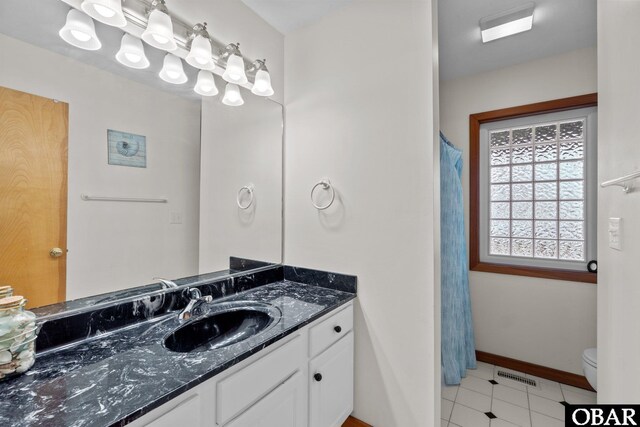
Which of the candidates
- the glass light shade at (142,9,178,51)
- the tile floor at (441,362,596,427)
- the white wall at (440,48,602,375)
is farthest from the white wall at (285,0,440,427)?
the white wall at (440,48,602,375)

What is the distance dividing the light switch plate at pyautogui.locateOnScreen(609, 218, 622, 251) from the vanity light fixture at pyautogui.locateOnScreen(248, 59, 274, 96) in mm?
1776

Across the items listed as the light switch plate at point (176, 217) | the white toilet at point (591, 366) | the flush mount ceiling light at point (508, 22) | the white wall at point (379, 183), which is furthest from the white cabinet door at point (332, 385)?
the flush mount ceiling light at point (508, 22)

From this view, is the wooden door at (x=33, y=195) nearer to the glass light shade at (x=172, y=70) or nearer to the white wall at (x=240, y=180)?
the glass light shade at (x=172, y=70)

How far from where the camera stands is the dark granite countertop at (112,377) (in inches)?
26.0

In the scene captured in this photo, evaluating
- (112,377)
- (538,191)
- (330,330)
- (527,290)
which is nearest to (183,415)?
(112,377)

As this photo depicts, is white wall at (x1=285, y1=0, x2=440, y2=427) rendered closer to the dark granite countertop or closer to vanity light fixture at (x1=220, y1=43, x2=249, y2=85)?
vanity light fixture at (x1=220, y1=43, x2=249, y2=85)

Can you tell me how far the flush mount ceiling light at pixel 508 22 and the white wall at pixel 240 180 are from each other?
61.3 inches

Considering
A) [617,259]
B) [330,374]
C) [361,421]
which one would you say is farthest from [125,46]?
[361,421]

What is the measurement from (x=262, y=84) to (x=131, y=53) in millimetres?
711

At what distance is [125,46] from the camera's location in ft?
3.95

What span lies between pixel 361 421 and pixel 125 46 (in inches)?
88.6

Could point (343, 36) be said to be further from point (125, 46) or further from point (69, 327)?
point (69, 327)

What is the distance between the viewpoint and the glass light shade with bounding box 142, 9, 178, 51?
3.99 ft

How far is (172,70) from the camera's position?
4.54ft
